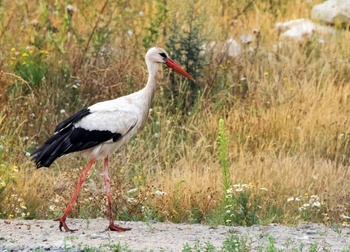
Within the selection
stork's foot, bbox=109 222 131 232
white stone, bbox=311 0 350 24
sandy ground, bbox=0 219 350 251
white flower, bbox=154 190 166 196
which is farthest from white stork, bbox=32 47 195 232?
white stone, bbox=311 0 350 24

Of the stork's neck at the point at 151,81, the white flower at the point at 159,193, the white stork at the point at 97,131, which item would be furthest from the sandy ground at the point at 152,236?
the stork's neck at the point at 151,81

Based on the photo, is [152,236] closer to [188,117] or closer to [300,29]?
[188,117]

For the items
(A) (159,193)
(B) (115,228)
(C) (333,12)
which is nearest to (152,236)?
(B) (115,228)

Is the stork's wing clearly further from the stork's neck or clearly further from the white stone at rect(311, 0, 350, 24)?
the white stone at rect(311, 0, 350, 24)

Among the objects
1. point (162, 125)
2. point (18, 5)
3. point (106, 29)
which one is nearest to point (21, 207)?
point (162, 125)

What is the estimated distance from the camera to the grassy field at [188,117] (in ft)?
29.1

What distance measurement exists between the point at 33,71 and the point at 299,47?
3.51 m

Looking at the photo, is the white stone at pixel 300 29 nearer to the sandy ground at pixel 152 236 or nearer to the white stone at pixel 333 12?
the white stone at pixel 333 12

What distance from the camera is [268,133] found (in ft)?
35.1

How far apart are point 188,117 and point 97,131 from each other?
309cm

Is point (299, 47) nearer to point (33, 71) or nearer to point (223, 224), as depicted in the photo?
point (33, 71)

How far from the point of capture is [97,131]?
805 centimetres

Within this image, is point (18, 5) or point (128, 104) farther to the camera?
point (18, 5)

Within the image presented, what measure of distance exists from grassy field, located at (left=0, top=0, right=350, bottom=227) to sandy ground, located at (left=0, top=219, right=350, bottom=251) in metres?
0.26
